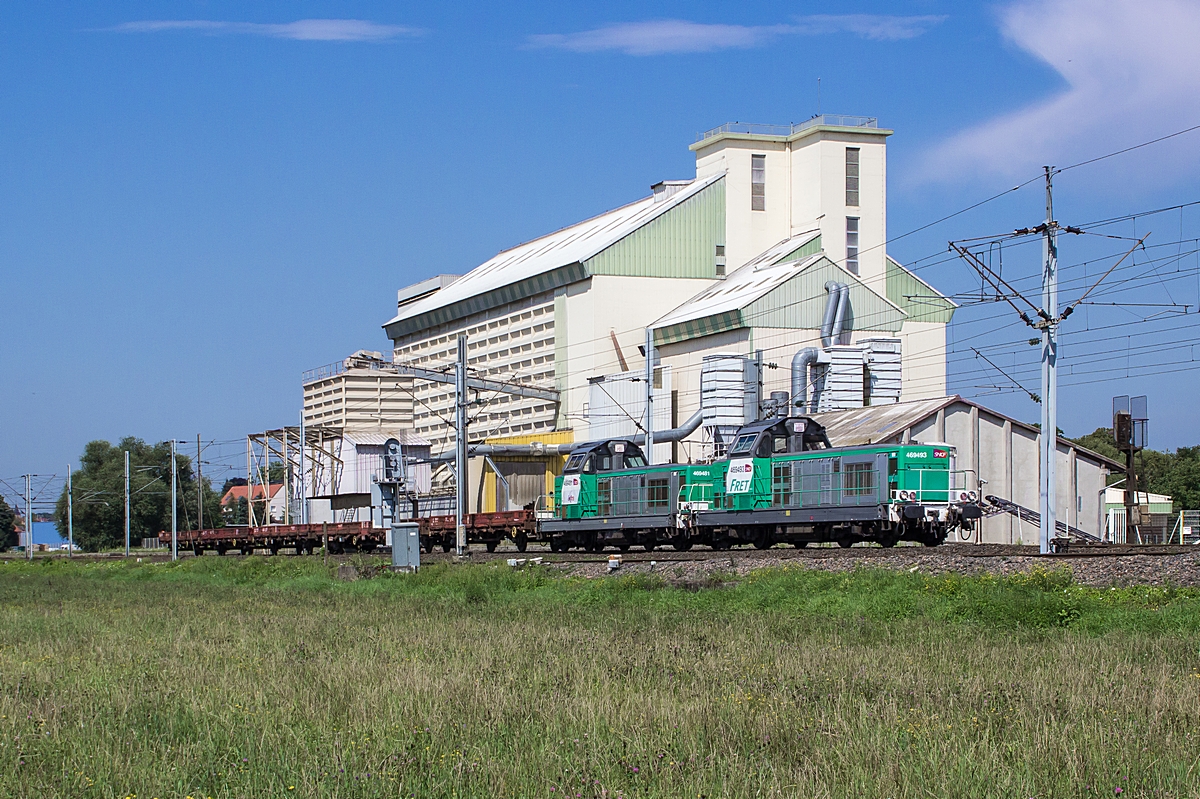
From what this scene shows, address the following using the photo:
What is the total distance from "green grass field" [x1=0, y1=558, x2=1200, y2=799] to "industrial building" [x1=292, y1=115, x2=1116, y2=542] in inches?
1316

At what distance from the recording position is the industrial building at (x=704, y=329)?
64.0 m

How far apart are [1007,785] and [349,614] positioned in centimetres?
1526

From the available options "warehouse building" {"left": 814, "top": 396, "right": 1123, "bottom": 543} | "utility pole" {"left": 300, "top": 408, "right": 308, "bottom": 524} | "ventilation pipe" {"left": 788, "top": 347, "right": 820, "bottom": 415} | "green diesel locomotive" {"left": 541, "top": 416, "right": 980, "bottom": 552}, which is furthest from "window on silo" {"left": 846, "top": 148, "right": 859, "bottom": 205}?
"green diesel locomotive" {"left": 541, "top": 416, "right": 980, "bottom": 552}

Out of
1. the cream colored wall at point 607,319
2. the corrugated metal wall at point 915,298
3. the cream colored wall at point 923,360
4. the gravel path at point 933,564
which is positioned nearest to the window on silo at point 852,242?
the corrugated metal wall at point 915,298

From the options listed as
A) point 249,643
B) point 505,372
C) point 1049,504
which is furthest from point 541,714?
point 505,372

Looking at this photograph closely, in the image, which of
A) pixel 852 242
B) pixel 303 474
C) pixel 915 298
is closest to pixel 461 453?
pixel 303 474

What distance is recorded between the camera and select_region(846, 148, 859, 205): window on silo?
267ft

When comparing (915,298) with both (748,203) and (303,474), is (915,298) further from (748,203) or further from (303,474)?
(303,474)

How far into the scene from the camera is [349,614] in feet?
69.2

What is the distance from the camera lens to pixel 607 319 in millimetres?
80375

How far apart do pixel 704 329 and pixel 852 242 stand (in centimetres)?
1615

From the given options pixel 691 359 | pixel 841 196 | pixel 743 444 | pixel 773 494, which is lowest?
pixel 773 494

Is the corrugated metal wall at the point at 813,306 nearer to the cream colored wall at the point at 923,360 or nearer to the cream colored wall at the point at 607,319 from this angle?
the cream colored wall at the point at 923,360

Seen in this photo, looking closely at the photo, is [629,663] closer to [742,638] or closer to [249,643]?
[742,638]
